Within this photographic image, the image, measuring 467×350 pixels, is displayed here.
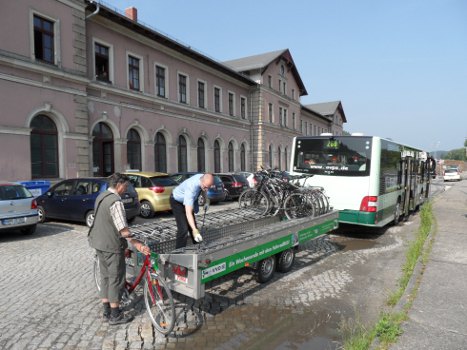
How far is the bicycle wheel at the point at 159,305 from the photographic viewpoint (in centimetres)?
386

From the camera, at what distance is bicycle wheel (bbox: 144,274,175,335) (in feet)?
12.7

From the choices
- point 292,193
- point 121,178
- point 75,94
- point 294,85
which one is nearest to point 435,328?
point 121,178

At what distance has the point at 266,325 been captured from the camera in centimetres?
427

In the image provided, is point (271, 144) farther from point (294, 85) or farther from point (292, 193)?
point (292, 193)

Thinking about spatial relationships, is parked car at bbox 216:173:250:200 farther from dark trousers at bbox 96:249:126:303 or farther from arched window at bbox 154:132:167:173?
dark trousers at bbox 96:249:126:303

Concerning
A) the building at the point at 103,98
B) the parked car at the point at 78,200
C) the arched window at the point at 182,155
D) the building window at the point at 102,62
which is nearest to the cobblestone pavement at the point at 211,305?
the parked car at the point at 78,200

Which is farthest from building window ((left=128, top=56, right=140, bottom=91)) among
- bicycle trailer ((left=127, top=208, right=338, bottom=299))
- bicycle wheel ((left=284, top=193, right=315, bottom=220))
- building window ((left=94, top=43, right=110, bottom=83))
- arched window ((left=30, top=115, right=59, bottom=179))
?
bicycle wheel ((left=284, top=193, right=315, bottom=220))

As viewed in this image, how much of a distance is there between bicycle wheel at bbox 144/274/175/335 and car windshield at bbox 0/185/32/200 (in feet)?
21.2

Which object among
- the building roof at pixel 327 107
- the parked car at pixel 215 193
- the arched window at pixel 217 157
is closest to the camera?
the parked car at pixel 215 193

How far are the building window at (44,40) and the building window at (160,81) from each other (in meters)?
7.45

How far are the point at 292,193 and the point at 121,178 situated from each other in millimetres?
4677

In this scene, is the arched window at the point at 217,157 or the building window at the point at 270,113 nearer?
the arched window at the point at 217,157

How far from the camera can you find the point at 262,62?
34.5 metres

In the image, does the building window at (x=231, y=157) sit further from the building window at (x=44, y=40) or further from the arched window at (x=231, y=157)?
the building window at (x=44, y=40)
